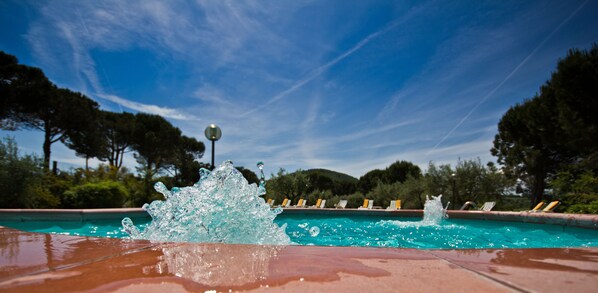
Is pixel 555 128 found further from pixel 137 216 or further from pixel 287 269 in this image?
pixel 287 269

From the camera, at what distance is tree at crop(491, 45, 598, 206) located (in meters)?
15.0

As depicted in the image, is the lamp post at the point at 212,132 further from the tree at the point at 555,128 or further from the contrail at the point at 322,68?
the tree at the point at 555,128

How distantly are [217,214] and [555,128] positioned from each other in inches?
834

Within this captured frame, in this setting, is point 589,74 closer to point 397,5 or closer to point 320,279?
point 397,5

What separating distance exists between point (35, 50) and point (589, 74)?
27595 millimetres

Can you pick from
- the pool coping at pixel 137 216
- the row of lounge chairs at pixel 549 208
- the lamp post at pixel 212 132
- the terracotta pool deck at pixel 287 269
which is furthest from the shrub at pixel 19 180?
the row of lounge chairs at pixel 549 208

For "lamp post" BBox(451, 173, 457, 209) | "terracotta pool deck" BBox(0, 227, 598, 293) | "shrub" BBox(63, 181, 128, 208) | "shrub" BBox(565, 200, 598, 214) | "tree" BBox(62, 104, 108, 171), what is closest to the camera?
"terracotta pool deck" BBox(0, 227, 598, 293)

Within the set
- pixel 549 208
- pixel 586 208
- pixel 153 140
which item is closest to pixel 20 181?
pixel 549 208

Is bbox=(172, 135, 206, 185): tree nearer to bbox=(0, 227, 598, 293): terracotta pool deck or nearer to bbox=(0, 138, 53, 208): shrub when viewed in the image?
bbox=(0, 138, 53, 208): shrub

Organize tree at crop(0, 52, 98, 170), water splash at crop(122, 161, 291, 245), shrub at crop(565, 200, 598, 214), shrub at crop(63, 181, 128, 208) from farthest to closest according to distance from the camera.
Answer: tree at crop(0, 52, 98, 170) → shrub at crop(63, 181, 128, 208) → shrub at crop(565, 200, 598, 214) → water splash at crop(122, 161, 291, 245)

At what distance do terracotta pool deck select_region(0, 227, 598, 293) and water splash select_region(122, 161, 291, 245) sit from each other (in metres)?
1.76

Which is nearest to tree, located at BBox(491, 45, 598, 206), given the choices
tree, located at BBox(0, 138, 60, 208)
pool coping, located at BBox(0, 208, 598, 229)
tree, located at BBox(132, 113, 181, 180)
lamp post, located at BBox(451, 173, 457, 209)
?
lamp post, located at BBox(451, 173, 457, 209)

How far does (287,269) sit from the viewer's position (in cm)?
124

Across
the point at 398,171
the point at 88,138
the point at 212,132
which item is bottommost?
the point at 212,132
